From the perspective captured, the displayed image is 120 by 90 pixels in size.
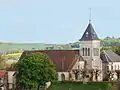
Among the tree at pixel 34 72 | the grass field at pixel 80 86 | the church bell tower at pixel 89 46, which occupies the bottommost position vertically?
the grass field at pixel 80 86

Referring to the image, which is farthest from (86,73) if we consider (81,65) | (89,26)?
(89,26)

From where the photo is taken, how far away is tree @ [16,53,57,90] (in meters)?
79.5

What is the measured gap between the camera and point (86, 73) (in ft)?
284

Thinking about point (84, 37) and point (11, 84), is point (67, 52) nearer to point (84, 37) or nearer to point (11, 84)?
point (84, 37)

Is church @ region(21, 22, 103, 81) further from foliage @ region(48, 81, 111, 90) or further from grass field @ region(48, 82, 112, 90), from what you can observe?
grass field @ region(48, 82, 112, 90)

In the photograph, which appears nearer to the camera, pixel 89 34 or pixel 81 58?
pixel 81 58

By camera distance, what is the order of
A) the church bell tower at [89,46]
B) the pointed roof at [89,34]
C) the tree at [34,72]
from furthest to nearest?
the pointed roof at [89,34] → the church bell tower at [89,46] → the tree at [34,72]

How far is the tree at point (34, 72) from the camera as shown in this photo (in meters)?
79.5

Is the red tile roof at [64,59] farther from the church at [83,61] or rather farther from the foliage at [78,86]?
the foliage at [78,86]

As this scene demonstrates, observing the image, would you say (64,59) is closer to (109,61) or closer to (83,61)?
(83,61)

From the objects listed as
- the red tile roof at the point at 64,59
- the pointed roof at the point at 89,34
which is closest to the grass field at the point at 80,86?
the red tile roof at the point at 64,59

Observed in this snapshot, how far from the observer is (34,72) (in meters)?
79.8

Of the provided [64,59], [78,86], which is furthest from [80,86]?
[64,59]

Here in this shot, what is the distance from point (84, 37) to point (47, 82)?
39.4 feet
